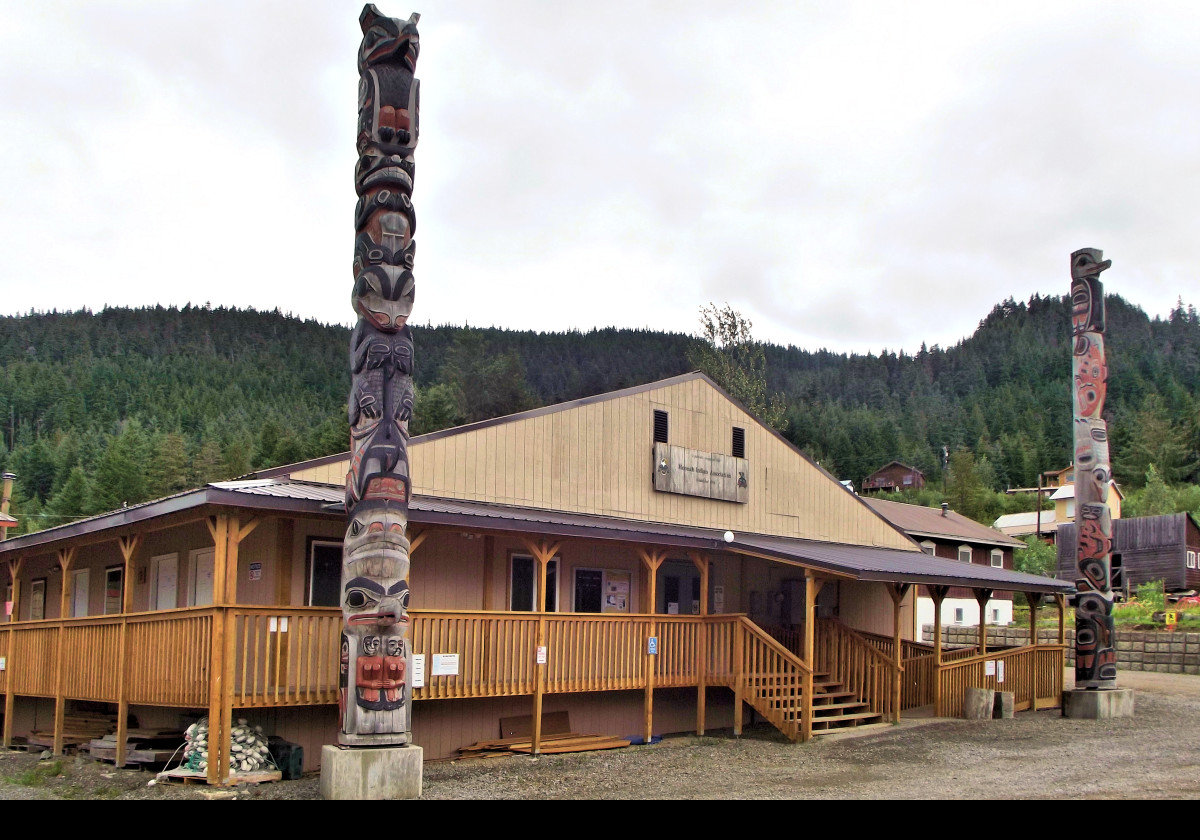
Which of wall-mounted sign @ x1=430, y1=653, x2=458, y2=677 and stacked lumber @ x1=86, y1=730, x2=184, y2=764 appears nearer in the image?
stacked lumber @ x1=86, y1=730, x2=184, y2=764

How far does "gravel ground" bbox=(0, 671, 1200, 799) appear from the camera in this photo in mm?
12531

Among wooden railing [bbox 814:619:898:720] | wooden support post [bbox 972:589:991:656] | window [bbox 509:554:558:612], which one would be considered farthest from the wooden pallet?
wooden support post [bbox 972:589:991:656]

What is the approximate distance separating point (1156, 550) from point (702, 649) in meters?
36.1

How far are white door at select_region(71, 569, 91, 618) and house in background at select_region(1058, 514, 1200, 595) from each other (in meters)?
39.2

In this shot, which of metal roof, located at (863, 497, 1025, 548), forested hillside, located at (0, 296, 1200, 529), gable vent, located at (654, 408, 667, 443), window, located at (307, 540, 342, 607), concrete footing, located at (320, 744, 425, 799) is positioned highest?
forested hillside, located at (0, 296, 1200, 529)

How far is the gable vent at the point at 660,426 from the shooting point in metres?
20.7

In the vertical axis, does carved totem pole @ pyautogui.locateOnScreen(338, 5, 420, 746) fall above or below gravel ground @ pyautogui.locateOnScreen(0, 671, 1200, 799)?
above

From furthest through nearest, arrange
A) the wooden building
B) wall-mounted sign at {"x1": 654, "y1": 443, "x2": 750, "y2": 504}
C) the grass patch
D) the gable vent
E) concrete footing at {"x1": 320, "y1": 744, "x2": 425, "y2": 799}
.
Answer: the gable vent
wall-mounted sign at {"x1": 654, "y1": 443, "x2": 750, "y2": 504}
the wooden building
the grass patch
concrete footing at {"x1": 320, "y1": 744, "x2": 425, "y2": 799}

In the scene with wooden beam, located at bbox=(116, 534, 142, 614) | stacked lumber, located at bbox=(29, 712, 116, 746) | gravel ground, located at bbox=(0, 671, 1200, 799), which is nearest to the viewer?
gravel ground, located at bbox=(0, 671, 1200, 799)

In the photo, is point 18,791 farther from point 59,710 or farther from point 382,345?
point 382,345

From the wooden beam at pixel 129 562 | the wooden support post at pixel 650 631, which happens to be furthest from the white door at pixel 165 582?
the wooden support post at pixel 650 631

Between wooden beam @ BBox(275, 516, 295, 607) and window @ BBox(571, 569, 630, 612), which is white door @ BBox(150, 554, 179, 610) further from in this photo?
window @ BBox(571, 569, 630, 612)

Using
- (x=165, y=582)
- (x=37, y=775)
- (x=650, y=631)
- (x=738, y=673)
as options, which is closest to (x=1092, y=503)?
(x=738, y=673)

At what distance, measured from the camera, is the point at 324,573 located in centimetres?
1557
